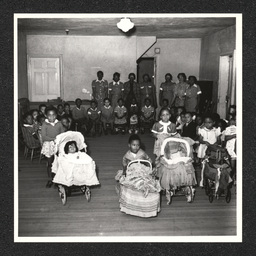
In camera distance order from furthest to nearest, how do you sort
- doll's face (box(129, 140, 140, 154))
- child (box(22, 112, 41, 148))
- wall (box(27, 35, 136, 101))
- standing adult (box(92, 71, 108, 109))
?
wall (box(27, 35, 136, 101))
standing adult (box(92, 71, 108, 109))
child (box(22, 112, 41, 148))
doll's face (box(129, 140, 140, 154))

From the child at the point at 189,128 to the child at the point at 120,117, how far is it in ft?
10.8

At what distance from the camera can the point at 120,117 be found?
10.1 metres

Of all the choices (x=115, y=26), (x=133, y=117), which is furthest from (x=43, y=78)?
(x=133, y=117)

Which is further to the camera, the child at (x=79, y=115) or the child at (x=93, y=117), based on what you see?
the child at (x=93, y=117)

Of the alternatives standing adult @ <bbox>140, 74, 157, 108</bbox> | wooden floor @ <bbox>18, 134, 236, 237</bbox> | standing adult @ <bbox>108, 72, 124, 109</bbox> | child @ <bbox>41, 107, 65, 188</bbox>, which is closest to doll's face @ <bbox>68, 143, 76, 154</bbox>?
wooden floor @ <bbox>18, 134, 236, 237</bbox>

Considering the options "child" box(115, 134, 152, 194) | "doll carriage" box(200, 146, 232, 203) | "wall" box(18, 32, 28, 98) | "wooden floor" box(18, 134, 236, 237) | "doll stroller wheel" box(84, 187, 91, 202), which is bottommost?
"wooden floor" box(18, 134, 236, 237)

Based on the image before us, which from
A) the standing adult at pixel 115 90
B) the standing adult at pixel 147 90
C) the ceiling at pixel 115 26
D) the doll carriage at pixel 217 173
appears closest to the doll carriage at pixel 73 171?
the doll carriage at pixel 217 173

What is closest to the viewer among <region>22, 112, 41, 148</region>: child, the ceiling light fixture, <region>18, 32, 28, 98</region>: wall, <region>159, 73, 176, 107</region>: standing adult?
<region>22, 112, 41, 148</region>: child

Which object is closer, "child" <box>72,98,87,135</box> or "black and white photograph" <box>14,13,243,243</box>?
"black and white photograph" <box>14,13,243,243</box>

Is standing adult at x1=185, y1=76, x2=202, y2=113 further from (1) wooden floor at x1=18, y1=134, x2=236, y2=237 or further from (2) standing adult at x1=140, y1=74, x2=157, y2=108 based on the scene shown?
(1) wooden floor at x1=18, y1=134, x2=236, y2=237

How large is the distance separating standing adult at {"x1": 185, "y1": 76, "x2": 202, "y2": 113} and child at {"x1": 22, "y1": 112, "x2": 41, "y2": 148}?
15.8 ft

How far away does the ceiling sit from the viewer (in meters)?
8.27

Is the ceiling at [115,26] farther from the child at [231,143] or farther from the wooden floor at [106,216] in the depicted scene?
the wooden floor at [106,216]

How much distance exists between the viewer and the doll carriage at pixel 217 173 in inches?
193
